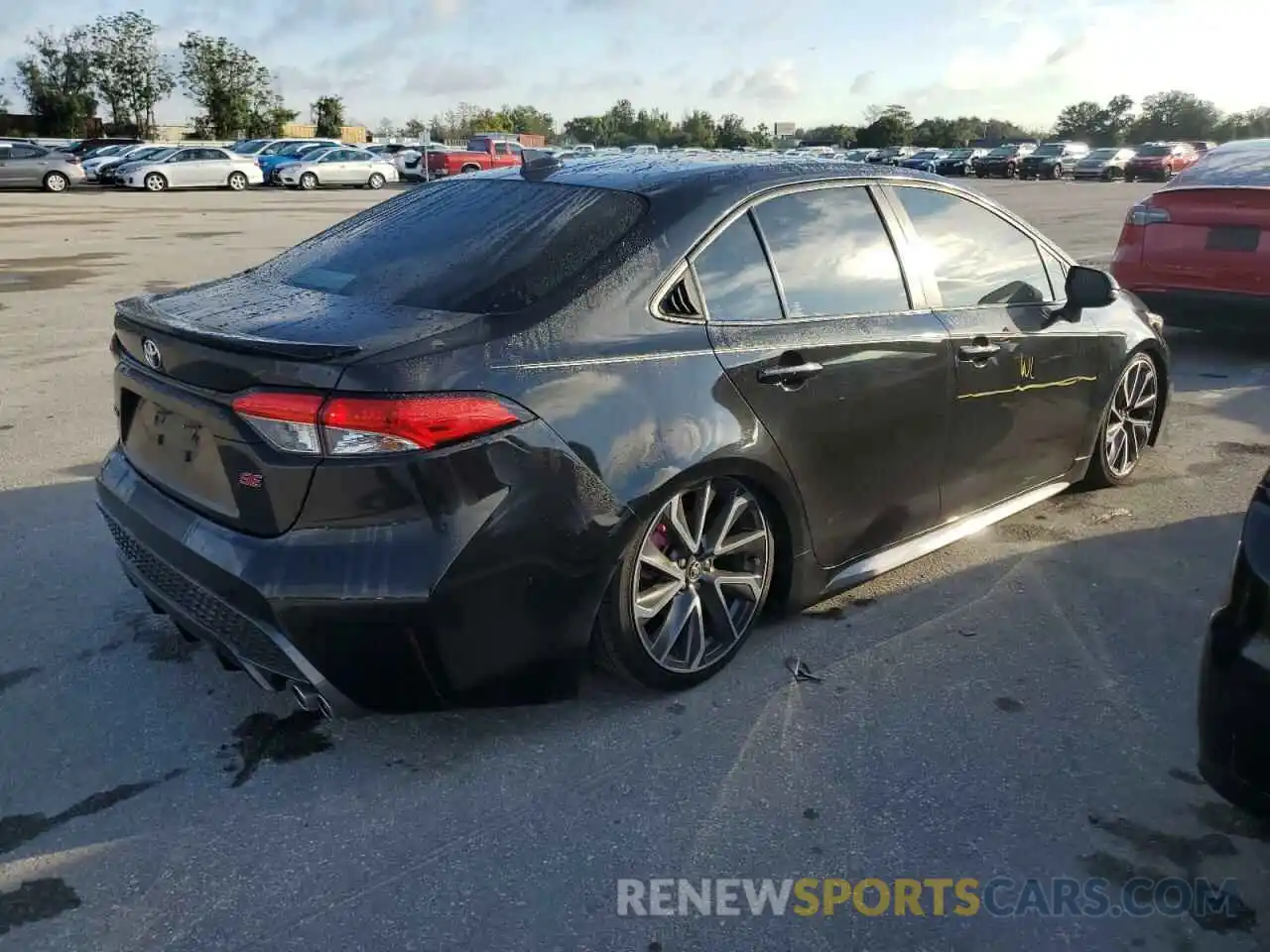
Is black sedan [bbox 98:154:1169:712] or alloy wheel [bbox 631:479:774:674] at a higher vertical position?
black sedan [bbox 98:154:1169:712]

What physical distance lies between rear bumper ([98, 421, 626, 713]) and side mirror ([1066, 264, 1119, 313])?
2.47 meters

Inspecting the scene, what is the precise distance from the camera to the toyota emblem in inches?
122

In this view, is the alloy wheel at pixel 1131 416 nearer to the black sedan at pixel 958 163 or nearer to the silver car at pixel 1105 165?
the silver car at pixel 1105 165

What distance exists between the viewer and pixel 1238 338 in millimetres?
9617

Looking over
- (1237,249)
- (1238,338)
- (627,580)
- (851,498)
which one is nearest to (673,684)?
(627,580)

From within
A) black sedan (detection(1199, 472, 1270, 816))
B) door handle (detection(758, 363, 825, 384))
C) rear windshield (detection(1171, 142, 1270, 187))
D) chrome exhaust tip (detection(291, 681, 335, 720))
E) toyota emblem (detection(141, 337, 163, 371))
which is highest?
rear windshield (detection(1171, 142, 1270, 187))

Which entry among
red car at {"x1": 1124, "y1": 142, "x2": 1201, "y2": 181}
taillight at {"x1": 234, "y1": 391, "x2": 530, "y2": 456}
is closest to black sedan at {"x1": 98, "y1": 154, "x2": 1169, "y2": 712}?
taillight at {"x1": 234, "y1": 391, "x2": 530, "y2": 456}

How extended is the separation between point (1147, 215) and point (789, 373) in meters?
6.22

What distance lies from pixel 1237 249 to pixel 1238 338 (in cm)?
207

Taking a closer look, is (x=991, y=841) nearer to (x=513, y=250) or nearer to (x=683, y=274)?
Result: (x=683, y=274)

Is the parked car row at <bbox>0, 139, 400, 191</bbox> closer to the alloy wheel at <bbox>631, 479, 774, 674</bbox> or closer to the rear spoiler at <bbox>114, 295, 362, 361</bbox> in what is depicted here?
the rear spoiler at <bbox>114, 295, 362, 361</bbox>

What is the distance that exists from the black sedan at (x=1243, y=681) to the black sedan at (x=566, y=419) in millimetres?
1354

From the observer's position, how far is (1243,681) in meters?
2.32

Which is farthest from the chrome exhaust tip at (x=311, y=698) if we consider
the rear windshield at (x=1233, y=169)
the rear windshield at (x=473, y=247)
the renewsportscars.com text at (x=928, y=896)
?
the rear windshield at (x=1233, y=169)
